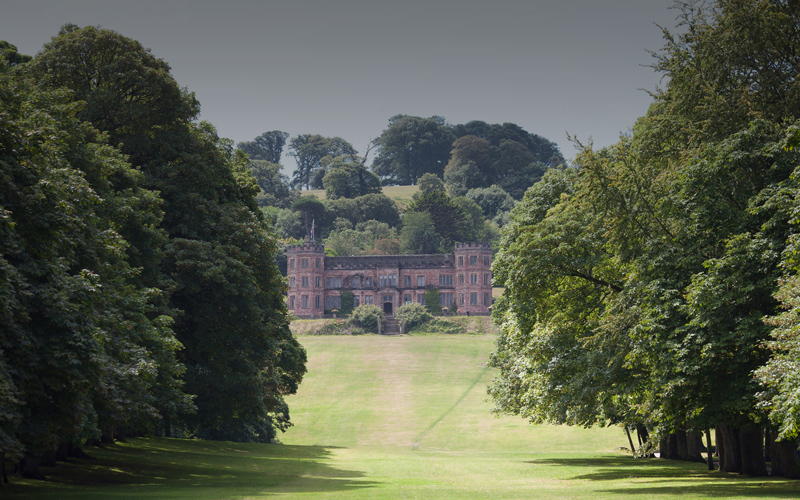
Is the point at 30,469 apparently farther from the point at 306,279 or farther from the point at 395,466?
the point at 306,279

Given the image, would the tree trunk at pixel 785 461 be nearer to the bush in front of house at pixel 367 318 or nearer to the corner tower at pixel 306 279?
the bush in front of house at pixel 367 318

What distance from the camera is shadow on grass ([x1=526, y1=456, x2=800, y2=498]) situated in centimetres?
1961

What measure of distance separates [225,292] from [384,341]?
7134 centimetres

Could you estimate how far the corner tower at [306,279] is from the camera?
126125 mm

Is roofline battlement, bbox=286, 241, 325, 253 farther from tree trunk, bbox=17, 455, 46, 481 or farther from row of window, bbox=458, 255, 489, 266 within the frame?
tree trunk, bbox=17, 455, 46, 481

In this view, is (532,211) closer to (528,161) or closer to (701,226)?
(701,226)

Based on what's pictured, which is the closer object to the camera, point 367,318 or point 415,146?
point 367,318

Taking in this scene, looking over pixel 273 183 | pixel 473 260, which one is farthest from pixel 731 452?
pixel 273 183

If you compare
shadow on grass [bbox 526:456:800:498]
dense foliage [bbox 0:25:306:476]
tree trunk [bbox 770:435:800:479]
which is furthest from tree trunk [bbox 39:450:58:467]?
tree trunk [bbox 770:435:800:479]

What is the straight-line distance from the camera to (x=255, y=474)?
27188 millimetres

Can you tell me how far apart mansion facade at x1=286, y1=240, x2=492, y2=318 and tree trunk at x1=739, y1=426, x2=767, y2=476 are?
98.5 metres

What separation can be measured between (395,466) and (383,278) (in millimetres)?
96428

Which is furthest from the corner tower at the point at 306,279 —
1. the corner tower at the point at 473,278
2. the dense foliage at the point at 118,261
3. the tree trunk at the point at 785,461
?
the tree trunk at the point at 785,461

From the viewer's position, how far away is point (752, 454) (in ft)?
83.6
